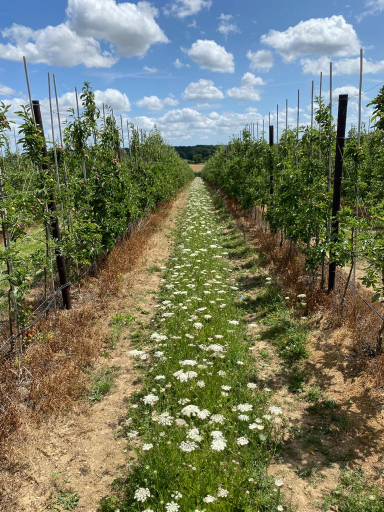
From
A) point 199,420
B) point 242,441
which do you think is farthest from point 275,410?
point 199,420

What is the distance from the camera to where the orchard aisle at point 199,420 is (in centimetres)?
350

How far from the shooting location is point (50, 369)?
5520 mm

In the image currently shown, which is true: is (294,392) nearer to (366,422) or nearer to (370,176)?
(366,422)

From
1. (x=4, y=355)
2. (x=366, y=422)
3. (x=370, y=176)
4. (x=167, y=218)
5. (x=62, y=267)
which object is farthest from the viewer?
(x=167, y=218)

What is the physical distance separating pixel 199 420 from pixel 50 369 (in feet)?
8.49

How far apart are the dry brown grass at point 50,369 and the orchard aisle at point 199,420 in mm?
973

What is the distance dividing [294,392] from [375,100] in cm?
472

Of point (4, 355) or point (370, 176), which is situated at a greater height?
point (370, 176)

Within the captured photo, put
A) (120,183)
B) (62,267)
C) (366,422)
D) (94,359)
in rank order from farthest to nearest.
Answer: (120,183)
(62,267)
(94,359)
(366,422)

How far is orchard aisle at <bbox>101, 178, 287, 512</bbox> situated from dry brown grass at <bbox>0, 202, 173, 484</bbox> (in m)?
0.97

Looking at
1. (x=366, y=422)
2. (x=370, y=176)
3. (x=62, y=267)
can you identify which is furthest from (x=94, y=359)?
(x=370, y=176)

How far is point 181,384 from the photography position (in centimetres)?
523

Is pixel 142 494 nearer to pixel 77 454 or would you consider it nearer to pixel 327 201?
pixel 77 454

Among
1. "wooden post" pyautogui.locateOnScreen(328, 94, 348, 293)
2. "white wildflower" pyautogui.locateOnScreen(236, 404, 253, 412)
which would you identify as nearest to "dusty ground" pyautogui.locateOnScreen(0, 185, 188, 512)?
"white wildflower" pyautogui.locateOnScreen(236, 404, 253, 412)
